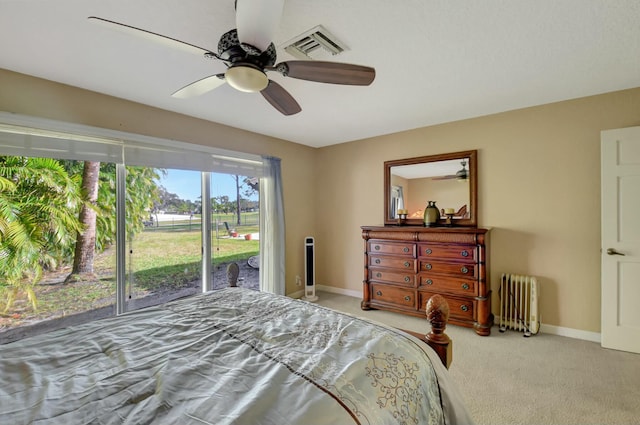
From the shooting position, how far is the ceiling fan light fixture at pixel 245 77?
1395 millimetres

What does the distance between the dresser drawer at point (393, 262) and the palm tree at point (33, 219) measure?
3205 millimetres

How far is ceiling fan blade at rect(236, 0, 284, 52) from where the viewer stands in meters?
1.08

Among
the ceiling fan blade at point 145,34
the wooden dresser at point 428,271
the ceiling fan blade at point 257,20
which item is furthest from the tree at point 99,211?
the wooden dresser at point 428,271

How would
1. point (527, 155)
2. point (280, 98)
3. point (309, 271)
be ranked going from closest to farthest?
point (280, 98)
point (527, 155)
point (309, 271)

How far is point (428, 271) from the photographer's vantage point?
10.7ft

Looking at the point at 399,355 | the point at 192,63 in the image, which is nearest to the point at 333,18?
the point at 192,63

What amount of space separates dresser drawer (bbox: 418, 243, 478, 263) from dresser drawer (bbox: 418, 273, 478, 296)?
0.23 metres

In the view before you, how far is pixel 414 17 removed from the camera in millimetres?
1588

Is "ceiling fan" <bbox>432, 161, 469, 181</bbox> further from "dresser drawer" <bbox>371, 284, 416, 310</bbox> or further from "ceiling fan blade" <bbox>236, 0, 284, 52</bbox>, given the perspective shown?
"ceiling fan blade" <bbox>236, 0, 284, 52</bbox>

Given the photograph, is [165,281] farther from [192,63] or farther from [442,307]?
[442,307]

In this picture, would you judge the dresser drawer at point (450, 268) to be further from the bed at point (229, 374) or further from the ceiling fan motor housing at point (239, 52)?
the ceiling fan motor housing at point (239, 52)

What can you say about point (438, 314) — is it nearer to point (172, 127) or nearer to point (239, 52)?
point (239, 52)

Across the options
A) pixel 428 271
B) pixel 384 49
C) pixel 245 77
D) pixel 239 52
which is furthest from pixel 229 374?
pixel 428 271

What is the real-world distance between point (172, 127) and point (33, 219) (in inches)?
57.0
